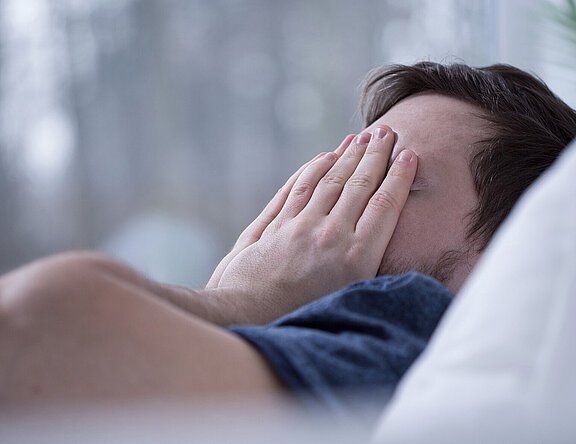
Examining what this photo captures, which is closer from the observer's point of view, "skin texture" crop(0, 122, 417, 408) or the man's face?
"skin texture" crop(0, 122, 417, 408)

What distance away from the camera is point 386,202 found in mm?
1020

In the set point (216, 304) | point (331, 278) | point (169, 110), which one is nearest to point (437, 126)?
point (331, 278)

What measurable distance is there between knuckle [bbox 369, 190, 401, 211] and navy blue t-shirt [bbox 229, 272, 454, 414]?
33 cm

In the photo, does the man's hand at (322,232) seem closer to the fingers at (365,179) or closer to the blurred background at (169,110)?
the fingers at (365,179)

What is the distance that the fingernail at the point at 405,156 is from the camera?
1053 mm

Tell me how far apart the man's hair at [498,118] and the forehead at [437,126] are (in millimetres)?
18

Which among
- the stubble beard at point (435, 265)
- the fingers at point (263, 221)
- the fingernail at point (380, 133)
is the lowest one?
the stubble beard at point (435, 265)

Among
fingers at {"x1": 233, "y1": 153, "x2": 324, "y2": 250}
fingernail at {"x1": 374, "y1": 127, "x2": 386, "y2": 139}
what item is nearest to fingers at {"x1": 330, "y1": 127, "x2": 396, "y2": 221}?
fingernail at {"x1": 374, "y1": 127, "x2": 386, "y2": 139}

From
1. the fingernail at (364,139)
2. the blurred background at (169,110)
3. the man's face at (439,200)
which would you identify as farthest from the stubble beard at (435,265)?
the blurred background at (169,110)

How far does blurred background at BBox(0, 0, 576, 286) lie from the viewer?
8.75ft

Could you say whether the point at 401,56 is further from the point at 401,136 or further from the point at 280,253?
the point at 280,253

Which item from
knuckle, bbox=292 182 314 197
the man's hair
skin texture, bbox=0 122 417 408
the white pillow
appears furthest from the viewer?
knuckle, bbox=292 182 314 197

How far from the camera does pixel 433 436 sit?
1.13 ft

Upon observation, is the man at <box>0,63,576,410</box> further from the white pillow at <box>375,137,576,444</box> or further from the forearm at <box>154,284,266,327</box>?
the white pillow at <box>375,137,576,444</box>
